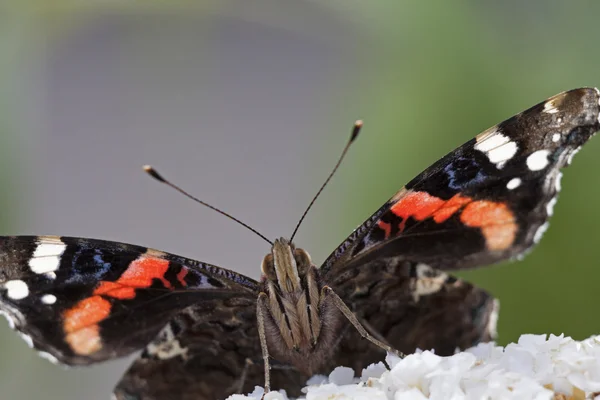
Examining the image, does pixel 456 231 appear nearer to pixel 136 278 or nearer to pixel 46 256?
pixel 136 278

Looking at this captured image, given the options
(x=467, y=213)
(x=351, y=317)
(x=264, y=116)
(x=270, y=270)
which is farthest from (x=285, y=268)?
(x=264, y=116)

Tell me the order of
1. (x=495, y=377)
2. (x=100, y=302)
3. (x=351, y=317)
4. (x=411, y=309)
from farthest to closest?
(x=411, y=309) → (x=100, y=302) → (x=351, y=317) → (x=495, y=377)

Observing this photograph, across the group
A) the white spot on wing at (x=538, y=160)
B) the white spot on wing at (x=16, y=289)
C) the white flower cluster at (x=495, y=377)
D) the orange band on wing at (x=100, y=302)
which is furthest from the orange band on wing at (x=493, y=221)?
the white spot on wing at (x=16, y=289)

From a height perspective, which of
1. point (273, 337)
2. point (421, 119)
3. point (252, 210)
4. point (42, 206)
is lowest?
point (273, 337)

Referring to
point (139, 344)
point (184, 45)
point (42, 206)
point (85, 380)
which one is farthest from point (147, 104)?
Answer: point (139, 344)

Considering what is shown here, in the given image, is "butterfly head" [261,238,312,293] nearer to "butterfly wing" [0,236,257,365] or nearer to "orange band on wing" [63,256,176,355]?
"butterfly wing" [0,236,257,365]

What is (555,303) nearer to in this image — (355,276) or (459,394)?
(355,276)
